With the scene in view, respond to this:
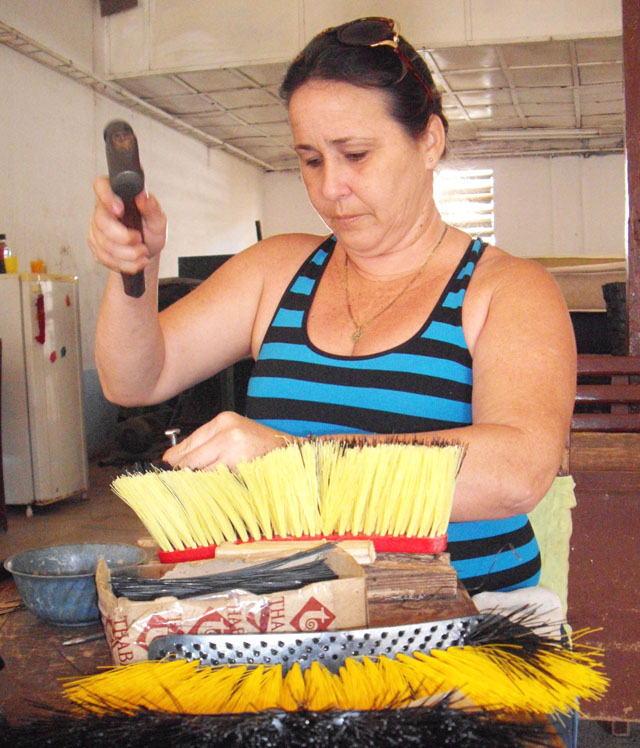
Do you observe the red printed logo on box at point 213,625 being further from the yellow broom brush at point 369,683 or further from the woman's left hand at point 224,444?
the woman's left hand at point 224,444

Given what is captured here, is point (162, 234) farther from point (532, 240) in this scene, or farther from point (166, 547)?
point (532, 240)

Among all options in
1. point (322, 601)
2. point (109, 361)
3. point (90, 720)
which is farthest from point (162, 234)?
point (90, 720)

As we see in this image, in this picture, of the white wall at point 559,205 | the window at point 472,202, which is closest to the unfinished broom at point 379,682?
the white wall at point 559,205

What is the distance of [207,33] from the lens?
21.0 ft

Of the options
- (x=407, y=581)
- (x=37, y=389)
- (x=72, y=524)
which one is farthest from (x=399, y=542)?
(x=37, y=389)

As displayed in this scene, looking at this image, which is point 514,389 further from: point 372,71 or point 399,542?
point 372,71

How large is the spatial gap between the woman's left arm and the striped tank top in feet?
0.16

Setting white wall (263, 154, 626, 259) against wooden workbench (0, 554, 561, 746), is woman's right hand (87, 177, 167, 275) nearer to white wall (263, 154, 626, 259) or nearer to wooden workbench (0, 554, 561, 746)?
wooden workbench (0, 554, 561, 746)

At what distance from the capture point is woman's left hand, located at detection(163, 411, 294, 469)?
93cm

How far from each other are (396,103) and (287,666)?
38.6 inches

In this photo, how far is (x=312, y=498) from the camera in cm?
82

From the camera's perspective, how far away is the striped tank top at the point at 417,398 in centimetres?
121

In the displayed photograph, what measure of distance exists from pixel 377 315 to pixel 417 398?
206 mm

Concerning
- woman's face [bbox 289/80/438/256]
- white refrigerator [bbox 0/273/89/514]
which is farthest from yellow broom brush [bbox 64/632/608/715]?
white refrigerator [bbox 0/273/89/514]
